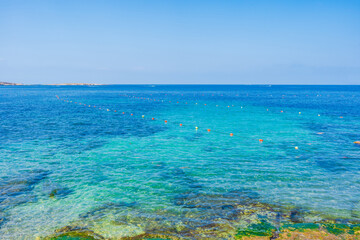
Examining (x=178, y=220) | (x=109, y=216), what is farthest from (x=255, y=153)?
(x=109, y=216)

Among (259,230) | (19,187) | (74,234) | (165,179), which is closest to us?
(74,234)

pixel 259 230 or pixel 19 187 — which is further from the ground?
pixel 19 187

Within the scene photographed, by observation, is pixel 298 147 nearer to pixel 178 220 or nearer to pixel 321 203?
pixel 321 203

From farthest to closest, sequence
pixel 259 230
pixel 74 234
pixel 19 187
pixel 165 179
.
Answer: pixel 165 179, pixel 19 187, pixel 259 230, pixel 74 234

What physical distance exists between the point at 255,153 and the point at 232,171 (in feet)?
18.7

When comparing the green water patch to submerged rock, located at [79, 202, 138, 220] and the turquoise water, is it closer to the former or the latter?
the turquoise water

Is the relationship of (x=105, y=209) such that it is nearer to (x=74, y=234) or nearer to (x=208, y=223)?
(x=74, y=234)

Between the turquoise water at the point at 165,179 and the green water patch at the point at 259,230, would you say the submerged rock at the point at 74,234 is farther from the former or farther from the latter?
the green water patch at the point at 259,230

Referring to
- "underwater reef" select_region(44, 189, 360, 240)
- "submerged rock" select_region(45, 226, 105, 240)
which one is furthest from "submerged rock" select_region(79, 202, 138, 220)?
"submerged rock" select_region(45, 226, 105, 240)

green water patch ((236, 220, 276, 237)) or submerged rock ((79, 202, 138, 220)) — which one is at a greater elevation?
green water patch ((236, 220, 276, 237))

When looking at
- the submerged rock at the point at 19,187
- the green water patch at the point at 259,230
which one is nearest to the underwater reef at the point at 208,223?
the green water patch at the point at 259,230

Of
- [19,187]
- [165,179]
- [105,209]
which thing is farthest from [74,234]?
[165,179]

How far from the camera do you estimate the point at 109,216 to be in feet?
41.0

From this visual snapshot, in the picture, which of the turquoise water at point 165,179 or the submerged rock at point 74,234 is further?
the turquoise water at point 165,179
